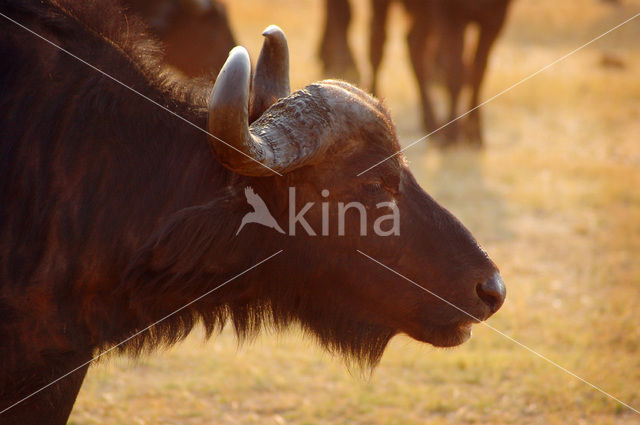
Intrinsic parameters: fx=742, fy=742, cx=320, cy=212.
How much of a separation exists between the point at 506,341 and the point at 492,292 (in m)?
2.80

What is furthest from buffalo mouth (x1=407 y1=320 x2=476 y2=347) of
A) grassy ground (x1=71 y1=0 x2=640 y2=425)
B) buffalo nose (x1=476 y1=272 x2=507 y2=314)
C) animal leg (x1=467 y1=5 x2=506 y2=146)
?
animal leg (x1=467 y1=5 x2=506 y2=146)

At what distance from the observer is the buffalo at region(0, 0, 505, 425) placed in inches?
124

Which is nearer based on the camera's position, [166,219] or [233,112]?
[233,112]

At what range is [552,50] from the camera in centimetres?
1959

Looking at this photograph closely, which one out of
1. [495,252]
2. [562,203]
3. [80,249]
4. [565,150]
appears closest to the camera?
[80,249]

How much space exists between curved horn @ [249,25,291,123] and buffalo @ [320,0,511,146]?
25.9 feet

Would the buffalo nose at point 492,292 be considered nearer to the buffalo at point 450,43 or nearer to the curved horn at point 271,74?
the curved horn at point 271,74

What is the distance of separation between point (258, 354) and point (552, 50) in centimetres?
1624

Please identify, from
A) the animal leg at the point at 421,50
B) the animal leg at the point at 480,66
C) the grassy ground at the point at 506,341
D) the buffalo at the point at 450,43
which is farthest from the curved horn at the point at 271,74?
the animal leg at the point at 421,50

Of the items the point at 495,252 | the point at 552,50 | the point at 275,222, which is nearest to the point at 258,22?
the point at 552,50

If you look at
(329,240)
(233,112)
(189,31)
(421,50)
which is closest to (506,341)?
(329,240)

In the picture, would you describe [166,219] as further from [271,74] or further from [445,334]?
[445,334]

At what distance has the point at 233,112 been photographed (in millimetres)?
2777

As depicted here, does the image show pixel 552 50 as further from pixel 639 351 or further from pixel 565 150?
pixel 639 351
